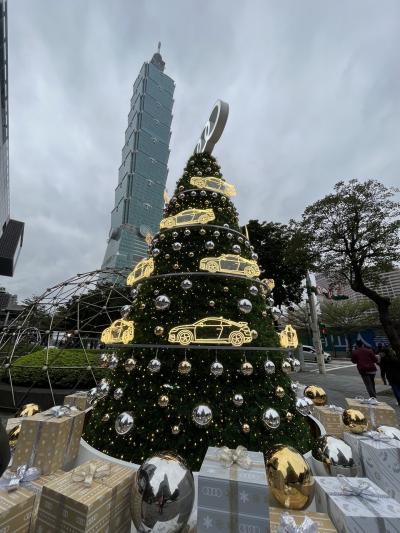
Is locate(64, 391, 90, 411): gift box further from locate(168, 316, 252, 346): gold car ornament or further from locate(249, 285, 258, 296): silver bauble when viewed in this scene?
locate(249, 285, 258, 296): silver bauble

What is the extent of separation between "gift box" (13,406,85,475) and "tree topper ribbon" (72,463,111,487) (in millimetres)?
1083

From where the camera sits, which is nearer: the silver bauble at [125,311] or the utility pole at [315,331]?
the silver bauble at [125,311]

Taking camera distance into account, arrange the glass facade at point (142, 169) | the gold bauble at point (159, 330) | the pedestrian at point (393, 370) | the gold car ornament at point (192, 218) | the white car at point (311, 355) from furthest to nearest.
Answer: the glass facade at point (142, 169)
the white car at point (311, 355)
the pedestrian at point (393, 370)
the gold car ornament at point (192, 218)
the gold bauble at point (159, 330)

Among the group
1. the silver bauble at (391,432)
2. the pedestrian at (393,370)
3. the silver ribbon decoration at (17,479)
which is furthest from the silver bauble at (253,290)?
the pedestrian at (393,370)

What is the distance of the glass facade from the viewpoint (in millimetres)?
82625

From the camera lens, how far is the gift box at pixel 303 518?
154 cm

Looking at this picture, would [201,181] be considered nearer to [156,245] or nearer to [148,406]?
[156,245]

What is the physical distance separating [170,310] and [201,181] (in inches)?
94.4

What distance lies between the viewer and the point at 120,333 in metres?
3.20

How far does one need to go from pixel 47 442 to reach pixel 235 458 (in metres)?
2.03

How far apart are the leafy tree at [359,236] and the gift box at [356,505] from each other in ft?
35.5

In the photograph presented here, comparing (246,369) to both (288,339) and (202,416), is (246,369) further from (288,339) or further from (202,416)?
(288,339)

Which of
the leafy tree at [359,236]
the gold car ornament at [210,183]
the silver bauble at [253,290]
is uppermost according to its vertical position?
the leafy tree at [359,236]

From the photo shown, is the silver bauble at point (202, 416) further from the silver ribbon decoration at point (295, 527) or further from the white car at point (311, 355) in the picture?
the white car at point (311, 355)
